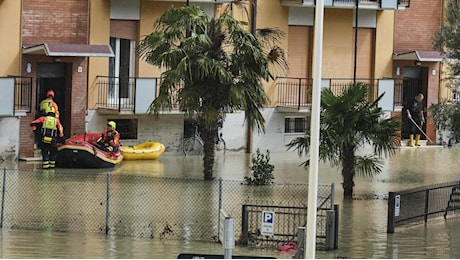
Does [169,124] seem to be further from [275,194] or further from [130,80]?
[275,194]

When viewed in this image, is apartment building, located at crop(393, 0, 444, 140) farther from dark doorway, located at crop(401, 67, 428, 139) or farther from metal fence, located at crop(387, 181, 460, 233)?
metal fence, located at crop(387, 181, 460, 233)

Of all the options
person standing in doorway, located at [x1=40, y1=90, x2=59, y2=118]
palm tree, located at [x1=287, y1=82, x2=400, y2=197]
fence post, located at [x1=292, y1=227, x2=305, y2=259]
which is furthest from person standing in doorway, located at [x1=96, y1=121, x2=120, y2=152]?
fence post, located at [x1=292, y1=227, x2=305, y2=259]

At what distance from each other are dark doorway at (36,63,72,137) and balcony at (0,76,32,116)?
758 millimetres

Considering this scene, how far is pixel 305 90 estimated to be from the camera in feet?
151

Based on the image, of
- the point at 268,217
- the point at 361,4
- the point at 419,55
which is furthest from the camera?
the point at 419,55

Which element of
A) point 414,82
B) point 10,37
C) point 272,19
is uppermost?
point 272,19

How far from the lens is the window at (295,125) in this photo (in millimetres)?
46031

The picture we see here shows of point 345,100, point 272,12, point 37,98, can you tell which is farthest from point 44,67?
point 345,100

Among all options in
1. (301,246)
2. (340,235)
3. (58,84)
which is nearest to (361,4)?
(58,84)

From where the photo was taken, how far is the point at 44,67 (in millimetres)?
40844

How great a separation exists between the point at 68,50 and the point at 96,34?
196cm

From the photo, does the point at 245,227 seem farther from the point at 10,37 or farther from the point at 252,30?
the point at 252,30

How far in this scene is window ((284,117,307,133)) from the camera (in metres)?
46.0

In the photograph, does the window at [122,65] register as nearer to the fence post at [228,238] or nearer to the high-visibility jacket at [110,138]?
the high-visibility jacket at [110,138]
